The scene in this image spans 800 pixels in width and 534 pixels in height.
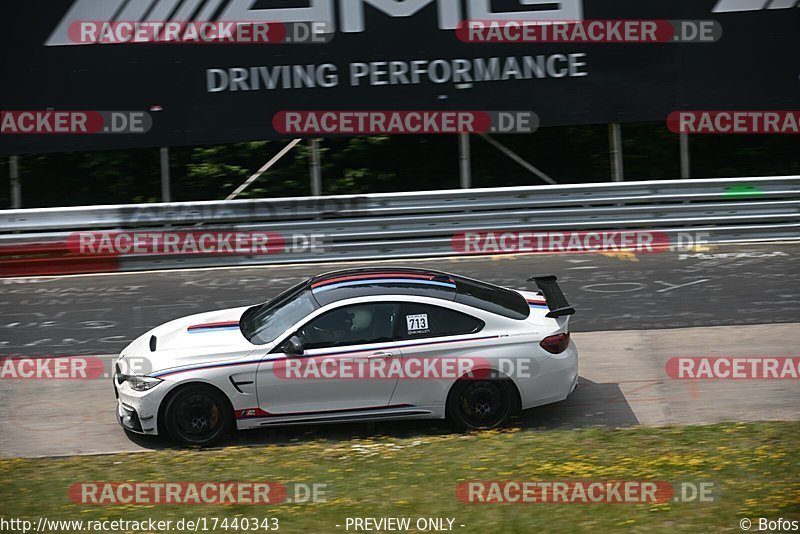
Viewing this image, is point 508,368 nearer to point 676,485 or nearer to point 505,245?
point 676,485

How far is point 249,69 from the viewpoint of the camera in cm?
1630

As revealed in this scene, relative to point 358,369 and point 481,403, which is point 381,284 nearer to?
point 358,369

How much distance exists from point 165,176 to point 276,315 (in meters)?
8.62

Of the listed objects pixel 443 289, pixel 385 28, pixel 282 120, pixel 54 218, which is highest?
pixel 385 28

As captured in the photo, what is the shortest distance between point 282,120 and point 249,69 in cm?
98

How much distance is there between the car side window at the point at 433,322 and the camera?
8891 millimetres

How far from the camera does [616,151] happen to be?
56.5 ft

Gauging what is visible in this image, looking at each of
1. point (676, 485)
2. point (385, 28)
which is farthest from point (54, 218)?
point (676, 485)

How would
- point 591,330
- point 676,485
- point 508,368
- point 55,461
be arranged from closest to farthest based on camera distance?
point 676,485 → point 55,461 → point 508,368 → point 591,330

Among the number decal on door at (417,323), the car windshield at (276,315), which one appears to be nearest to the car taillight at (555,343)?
the number decal on door at (417,323)

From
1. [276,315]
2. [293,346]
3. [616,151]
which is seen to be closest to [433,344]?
[293,346]

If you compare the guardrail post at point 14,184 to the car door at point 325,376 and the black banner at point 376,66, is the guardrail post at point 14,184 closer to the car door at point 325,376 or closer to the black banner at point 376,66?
the black banner at point 376,66

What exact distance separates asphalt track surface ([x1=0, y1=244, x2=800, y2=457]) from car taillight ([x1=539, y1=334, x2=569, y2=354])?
Answer: 0.72m

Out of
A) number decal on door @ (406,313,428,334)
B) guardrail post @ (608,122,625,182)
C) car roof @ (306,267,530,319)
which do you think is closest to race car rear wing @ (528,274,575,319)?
car roof @ (306,267,530,319)
